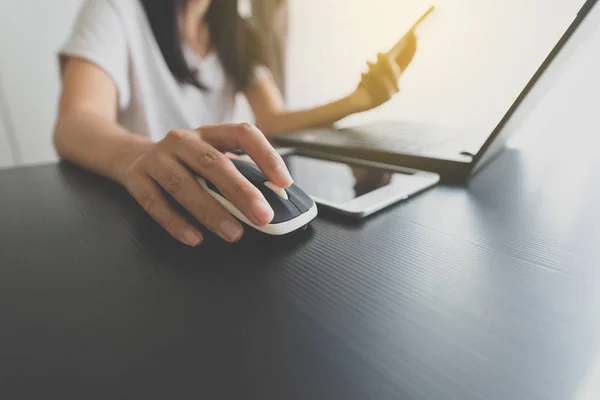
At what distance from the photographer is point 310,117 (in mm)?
893

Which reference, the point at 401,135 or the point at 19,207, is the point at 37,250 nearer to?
the point at 19,207

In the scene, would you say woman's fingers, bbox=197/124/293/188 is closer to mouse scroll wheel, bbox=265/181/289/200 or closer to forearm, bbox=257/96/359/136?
mouse scroll wheel, bbox=265/181/289/200

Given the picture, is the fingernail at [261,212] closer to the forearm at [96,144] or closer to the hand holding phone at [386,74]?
the forearm at [96,144]

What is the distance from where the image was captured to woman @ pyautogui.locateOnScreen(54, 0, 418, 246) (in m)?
0.34

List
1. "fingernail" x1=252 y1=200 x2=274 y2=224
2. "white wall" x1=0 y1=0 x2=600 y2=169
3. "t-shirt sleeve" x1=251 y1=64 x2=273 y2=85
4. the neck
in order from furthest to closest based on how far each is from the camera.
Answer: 1. "t-shirt sleeve" x1=251 y1=64 x2=273 y2=85
2. the neck
3. "white wall" x1=0 y1=0 x2=600 y2=169
4. "fingernail" x1=252 y1=200 x2=274 y2=224

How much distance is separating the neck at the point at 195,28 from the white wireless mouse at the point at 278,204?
2.58 feet

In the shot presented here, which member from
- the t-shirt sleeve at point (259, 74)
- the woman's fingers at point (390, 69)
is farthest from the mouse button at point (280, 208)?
the t-shirt sleeve at point (259, 74)

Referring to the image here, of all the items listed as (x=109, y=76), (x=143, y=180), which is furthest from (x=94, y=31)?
(x=143, y=180)

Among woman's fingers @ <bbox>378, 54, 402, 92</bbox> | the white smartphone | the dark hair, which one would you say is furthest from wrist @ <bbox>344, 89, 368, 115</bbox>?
the dark hair

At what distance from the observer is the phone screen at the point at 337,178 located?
0.41m

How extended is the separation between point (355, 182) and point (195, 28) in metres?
0.85

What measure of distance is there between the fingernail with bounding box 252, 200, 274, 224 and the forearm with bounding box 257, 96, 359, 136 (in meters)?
0.54

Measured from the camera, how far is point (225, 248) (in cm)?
31

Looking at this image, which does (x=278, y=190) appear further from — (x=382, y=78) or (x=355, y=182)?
(x=382, y=78)
